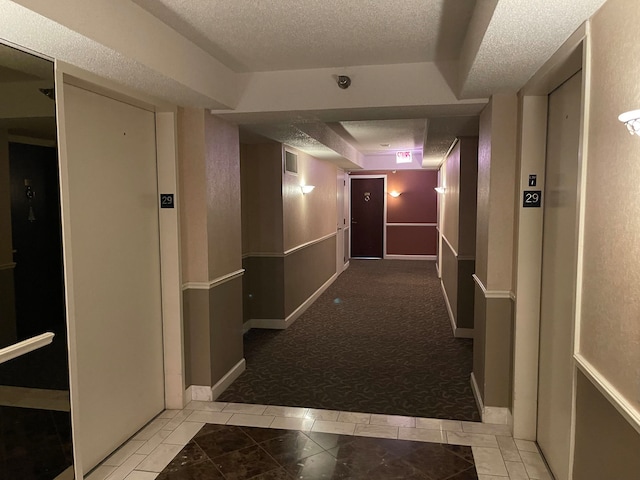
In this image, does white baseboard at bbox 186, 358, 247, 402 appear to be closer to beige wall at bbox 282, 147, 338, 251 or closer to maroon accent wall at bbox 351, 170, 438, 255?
beige wall at bbox 282, 147, 338, 251

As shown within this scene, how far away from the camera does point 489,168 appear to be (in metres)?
3.13

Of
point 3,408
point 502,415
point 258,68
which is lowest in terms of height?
point 502,415

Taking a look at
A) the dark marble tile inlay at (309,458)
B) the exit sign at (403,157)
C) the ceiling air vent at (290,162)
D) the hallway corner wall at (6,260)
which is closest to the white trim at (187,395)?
the dark marble tile inlay at (309,458)

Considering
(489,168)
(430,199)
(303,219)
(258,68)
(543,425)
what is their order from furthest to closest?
(430,199) → (303,219) → (258,68) → (489,168) → (543,425)

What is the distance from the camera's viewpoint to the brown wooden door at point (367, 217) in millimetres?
11898

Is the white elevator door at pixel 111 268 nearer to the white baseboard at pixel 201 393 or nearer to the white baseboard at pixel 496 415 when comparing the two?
the white baseboard at pixel 201 393

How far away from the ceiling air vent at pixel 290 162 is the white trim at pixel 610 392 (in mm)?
4324

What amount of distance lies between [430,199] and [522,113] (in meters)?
8.75

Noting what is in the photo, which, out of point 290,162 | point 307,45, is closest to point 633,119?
point 307,45

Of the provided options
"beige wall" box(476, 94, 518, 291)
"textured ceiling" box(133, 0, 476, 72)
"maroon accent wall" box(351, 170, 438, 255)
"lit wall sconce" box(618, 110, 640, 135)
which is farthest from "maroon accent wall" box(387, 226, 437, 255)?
"lit wall sconce" box(618, 110, 640, 135)

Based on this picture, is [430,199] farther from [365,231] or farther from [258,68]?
[258,68]

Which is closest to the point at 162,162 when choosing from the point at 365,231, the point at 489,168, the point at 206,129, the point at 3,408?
the point at 206,129

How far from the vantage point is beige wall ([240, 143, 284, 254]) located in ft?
18.2

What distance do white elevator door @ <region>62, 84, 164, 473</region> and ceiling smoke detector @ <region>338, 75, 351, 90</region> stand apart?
1.38m
